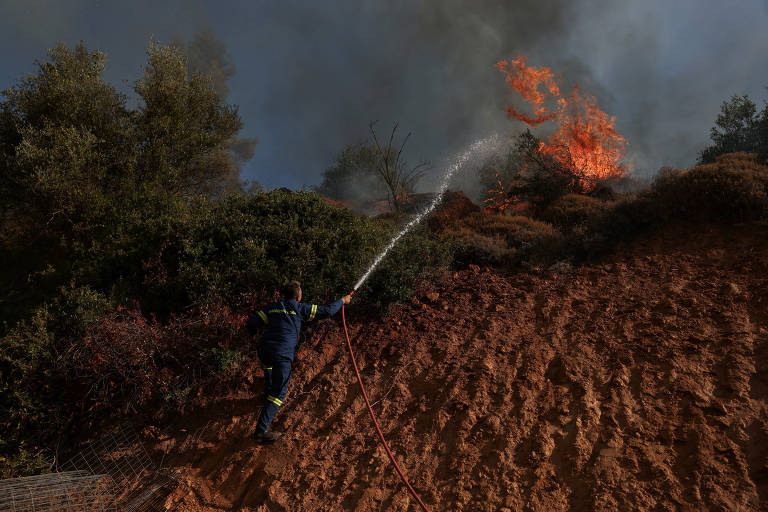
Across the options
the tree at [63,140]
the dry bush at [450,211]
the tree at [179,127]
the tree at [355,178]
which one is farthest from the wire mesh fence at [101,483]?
the tree at [355,178]

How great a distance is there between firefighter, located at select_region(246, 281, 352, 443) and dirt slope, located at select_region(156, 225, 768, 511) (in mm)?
592

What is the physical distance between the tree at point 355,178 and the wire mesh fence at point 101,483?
108ft

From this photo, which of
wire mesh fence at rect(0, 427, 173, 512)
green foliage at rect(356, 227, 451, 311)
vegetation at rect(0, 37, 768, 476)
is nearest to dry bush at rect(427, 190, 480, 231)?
vegetation at rect(0, 37, 768, 476)

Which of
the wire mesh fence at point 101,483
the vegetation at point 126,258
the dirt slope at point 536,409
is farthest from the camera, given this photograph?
the vegetation at point 126,258

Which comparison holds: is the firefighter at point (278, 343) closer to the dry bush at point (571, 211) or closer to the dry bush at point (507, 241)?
the dry bush at point (507, 241)

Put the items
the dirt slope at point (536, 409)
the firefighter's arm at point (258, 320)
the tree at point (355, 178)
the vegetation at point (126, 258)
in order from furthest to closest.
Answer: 1. the tree at point (355, 178)
2. the vegetation at point (126, 258)
3. the firefighter's arm at point (258, 320)
4. the dirt slope at point (536, 409)

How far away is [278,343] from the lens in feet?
18.7

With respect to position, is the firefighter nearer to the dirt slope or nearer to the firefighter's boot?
A: the firefighter's boot

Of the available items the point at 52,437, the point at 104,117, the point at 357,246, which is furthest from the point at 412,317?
the point at 104,117

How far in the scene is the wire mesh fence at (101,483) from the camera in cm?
493

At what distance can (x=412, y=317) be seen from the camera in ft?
25.4

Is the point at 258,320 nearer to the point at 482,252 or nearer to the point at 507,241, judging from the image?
the point at 482,252

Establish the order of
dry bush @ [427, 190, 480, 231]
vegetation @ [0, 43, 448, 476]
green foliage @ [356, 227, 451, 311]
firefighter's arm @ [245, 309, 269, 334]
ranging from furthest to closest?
dry bush @ [427, 190, 480, 231], green foliage @ [356, 227, 451, 311], vegetation @ [0, 43, 448, 476], firefighter's arm @ [245, 309, 269, 334]

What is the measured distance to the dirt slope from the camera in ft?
14.4
